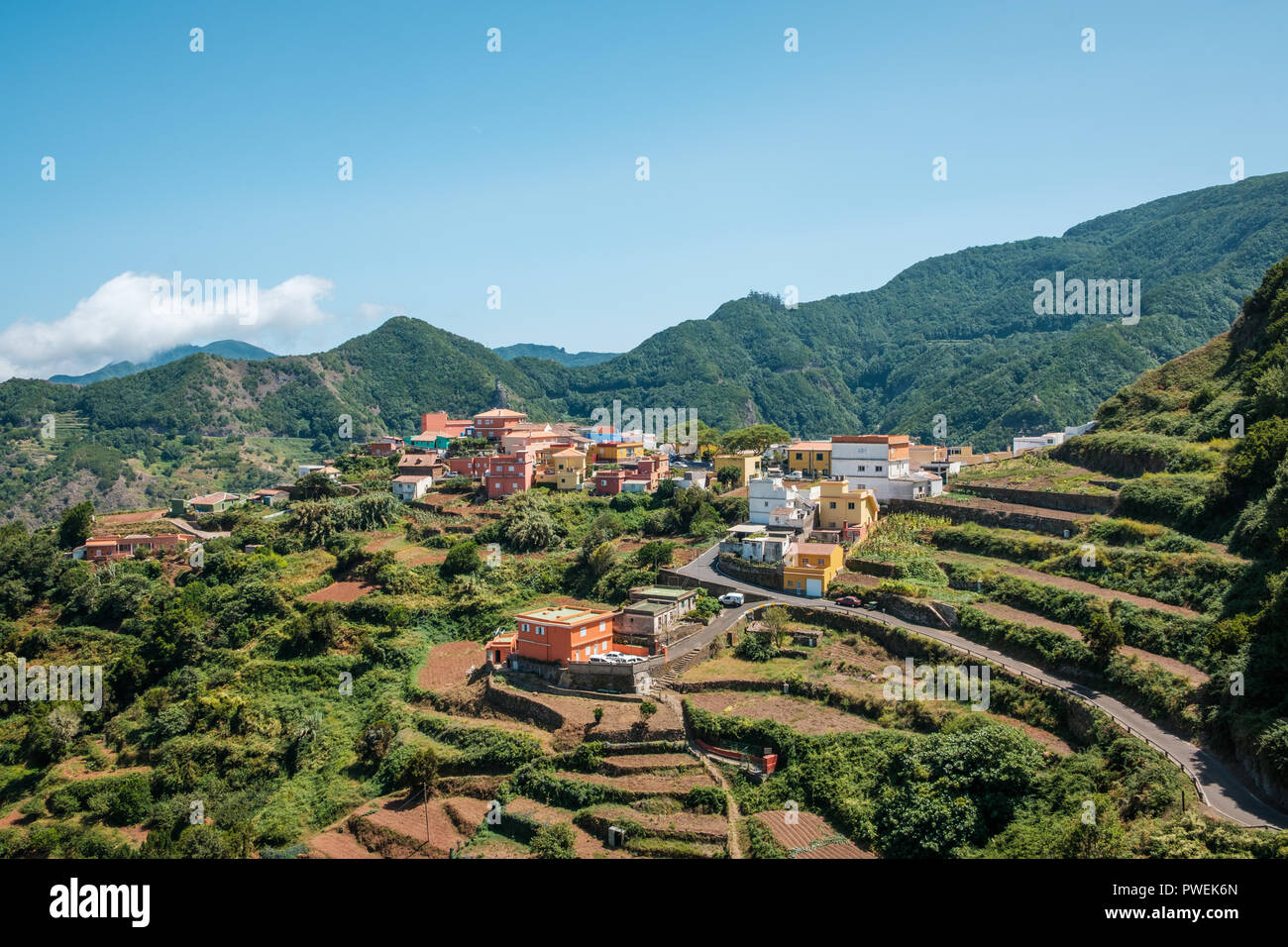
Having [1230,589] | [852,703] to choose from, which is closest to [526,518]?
[852,703]

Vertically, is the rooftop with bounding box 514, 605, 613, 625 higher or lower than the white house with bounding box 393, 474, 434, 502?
lower

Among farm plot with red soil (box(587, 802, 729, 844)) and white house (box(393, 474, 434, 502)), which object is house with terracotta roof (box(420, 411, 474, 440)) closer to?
white house (box(393, 474, 434, 502))

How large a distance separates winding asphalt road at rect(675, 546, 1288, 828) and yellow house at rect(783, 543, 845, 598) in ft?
1.78

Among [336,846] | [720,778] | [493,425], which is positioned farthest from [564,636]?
[493,425]

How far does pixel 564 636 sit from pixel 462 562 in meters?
10.8

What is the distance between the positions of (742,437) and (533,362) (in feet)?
366

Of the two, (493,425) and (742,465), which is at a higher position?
(493,425)

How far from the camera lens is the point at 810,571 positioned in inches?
1223

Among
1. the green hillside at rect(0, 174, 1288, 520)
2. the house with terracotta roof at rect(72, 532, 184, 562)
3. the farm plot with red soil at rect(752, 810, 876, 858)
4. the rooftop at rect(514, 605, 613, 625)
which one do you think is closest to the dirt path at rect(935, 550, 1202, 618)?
the farm plot with red soil at rect(752, 810, 876, 858)

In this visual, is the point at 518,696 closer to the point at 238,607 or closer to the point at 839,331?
the point at 238,607

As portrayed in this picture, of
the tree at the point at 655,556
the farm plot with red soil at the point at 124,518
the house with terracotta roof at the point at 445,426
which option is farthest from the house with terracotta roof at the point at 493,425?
the tree at the point at 655,556

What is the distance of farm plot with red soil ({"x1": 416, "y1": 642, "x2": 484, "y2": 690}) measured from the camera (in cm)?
2983

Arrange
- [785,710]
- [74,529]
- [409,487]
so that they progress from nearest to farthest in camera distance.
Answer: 1. [785,710]
2. [74,529]
3. [409,487]

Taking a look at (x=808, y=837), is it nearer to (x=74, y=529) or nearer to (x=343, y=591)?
(x=343, y=591)
